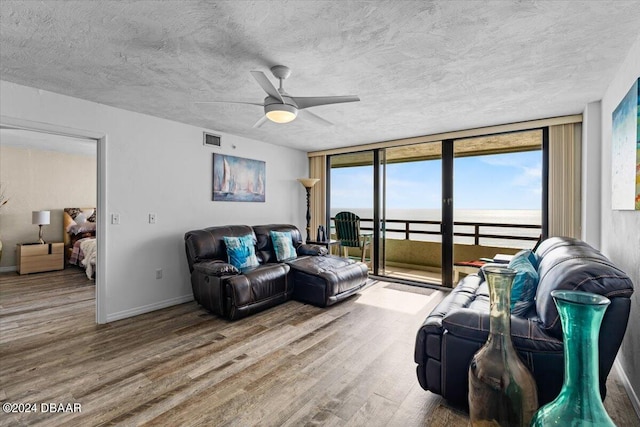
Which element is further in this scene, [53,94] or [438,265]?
[438,265]

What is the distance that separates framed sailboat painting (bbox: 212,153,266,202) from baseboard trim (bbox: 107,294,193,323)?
1.45 metres

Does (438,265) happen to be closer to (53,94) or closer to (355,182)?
(355,182)

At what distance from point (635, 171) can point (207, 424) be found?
3.06 metres

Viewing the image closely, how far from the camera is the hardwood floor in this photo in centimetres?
184

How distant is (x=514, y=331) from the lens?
168 centimetres

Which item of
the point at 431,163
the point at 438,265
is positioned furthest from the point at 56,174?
the point at 438,265

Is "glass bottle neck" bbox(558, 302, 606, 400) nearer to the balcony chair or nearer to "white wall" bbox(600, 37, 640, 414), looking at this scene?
"white wall" bbox(600, 37, 640, 414)

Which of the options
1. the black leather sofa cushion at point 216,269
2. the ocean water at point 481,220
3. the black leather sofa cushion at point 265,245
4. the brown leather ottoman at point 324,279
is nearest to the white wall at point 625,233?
the ocean water at point 481,220

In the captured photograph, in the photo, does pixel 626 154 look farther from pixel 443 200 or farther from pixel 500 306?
pixel 443 200

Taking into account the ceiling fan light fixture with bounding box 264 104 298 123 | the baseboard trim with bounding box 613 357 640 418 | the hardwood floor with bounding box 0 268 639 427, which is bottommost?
the hardwood floor with bounding box 0 268 639 427

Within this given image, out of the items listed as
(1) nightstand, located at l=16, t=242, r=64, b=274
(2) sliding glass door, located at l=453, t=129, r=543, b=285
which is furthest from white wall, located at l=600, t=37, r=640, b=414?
(1) nightstand, located at l=16, t=242, r=64, b=274

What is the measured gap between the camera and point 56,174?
20.8 ft

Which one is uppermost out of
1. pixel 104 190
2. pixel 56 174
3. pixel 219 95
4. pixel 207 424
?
pixel 219 95

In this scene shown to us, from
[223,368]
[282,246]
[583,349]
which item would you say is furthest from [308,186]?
[583,349]
